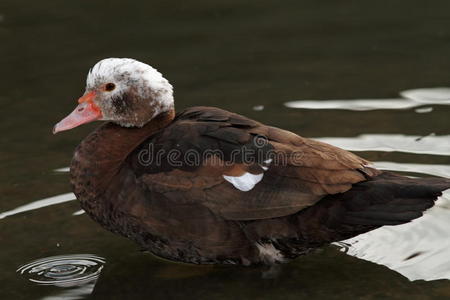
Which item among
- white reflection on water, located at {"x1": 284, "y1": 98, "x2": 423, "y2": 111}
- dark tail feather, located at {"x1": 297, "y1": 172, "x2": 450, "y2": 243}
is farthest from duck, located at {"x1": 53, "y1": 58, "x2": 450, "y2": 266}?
white reflection on water, located at {"x1": 284, "y1": 98, "x2": 423, "y2": 111}

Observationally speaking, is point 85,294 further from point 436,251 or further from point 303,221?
point 436,251

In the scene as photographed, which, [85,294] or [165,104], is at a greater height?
[165,104]

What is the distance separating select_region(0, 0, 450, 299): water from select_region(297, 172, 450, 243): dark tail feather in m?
0.35

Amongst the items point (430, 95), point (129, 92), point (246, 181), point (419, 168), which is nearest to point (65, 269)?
point (129, 92)

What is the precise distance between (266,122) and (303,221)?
2332 millimetres

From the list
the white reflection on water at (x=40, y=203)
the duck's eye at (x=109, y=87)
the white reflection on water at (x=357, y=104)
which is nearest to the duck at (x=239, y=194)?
the duck's eye at (x=109, y=87)

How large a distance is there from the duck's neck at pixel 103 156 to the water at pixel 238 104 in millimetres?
466

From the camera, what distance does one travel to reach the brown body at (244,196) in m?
4.79

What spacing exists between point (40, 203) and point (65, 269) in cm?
83

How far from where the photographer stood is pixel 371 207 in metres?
4.79

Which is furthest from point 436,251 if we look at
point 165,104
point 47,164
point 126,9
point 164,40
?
point 126,9

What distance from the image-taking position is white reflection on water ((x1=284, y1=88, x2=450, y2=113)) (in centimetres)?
730

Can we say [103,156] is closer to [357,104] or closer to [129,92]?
[129,92]

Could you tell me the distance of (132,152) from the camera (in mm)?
5172
